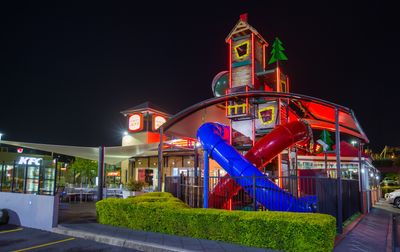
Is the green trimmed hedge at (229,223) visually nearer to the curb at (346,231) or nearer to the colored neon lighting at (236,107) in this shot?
the curb at (346,231)

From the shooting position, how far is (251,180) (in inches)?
423

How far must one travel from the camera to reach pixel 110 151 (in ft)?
74.2

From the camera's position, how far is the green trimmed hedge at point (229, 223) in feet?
23.4

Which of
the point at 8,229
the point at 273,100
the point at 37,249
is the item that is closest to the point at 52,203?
the point at 8,229

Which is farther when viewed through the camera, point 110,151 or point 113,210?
point 110,151

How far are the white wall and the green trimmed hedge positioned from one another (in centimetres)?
146

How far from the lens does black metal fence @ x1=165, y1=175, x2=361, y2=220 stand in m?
9.75

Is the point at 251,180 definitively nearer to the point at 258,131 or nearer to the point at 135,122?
the point at 258,131

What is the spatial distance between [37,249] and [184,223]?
3719 millimetres

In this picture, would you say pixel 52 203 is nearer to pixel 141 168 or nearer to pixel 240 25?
pixel 240 25

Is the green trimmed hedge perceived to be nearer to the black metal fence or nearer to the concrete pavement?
the concrete pavement

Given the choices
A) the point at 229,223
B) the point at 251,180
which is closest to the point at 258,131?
the point at 251,180

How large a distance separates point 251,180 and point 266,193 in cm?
63

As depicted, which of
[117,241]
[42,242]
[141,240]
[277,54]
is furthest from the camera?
[277,54]
